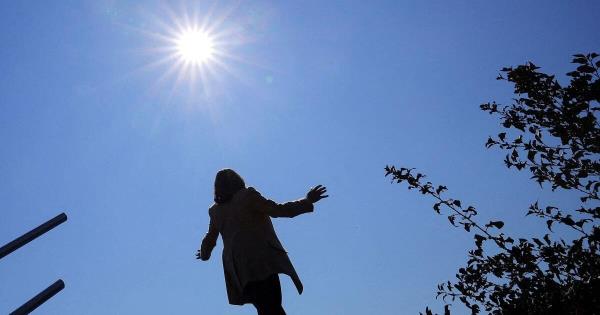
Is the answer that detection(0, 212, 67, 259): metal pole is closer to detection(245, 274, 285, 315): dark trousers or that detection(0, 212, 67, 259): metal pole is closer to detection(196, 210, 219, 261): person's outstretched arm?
detection(245, 274, 285, 315): dark trousers

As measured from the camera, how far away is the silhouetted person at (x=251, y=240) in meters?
3.90

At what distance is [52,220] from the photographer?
1.92 metres

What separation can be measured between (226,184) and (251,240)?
2.01ft

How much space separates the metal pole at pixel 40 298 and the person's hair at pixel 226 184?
2518mm

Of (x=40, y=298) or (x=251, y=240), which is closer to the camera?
(x=40, y=298)

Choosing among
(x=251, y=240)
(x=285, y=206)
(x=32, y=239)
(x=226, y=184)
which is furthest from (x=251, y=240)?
(x=32, y=239)

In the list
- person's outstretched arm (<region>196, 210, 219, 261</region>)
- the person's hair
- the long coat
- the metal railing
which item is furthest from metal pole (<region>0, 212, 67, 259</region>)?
person's outstretched arm (<region>196, 210, 219, 261</region>)

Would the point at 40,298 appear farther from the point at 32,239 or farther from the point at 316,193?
the point at 316,193

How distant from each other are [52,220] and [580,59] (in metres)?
3.56

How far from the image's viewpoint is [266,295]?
3.88 meters

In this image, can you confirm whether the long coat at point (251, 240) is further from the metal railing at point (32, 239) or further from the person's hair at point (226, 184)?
the metal railing at point (32, 239)

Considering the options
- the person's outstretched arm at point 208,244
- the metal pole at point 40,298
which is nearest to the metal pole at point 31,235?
the metal pole at point 40,298

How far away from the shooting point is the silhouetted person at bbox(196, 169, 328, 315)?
12.8 feet

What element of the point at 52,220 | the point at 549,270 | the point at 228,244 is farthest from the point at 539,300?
the point at 52,220
